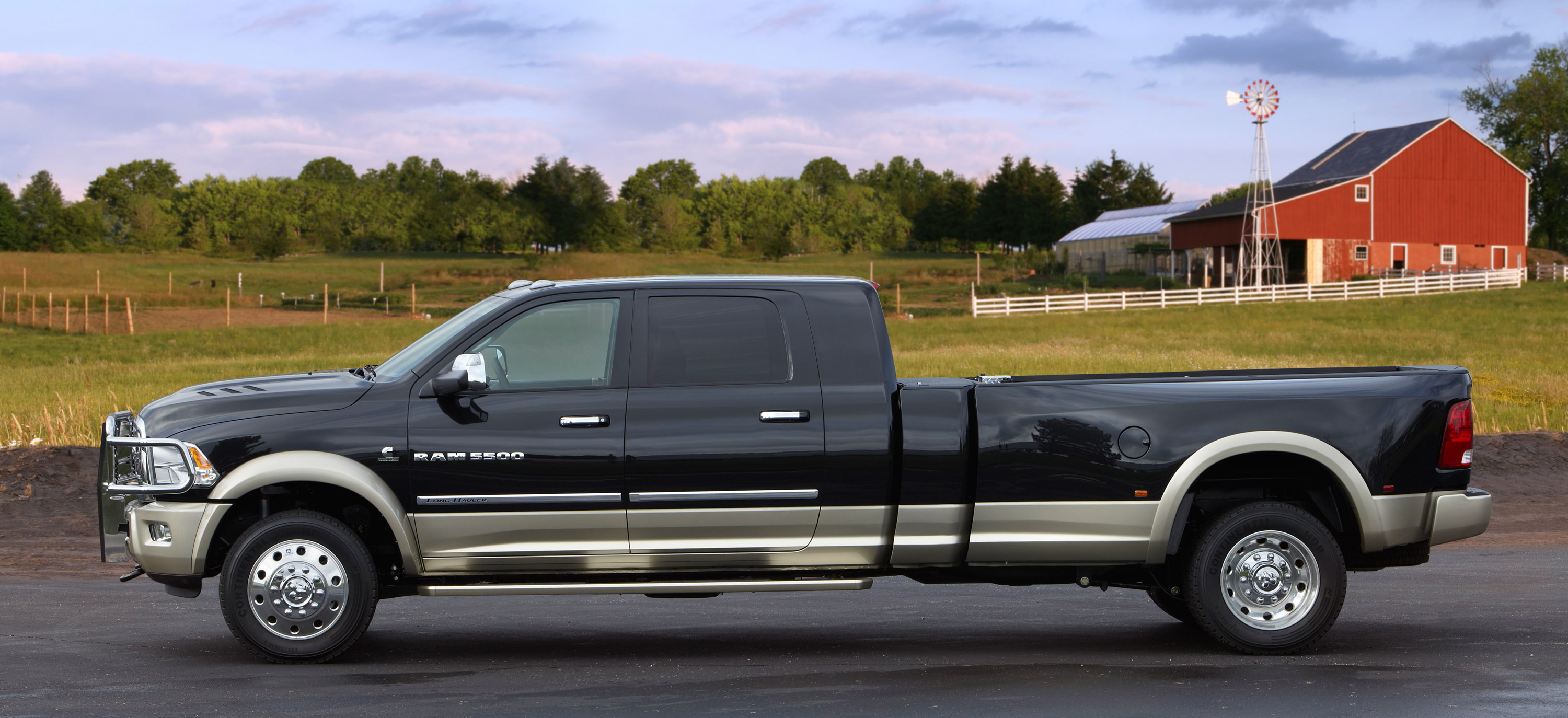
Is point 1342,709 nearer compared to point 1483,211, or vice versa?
point 1342,709

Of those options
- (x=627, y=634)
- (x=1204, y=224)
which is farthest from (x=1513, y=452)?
(x=1204, y=224)

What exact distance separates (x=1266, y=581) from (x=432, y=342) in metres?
4.65

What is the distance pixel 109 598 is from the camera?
8.86 meters

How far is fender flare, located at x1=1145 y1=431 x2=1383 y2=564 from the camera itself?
6941 millimetres

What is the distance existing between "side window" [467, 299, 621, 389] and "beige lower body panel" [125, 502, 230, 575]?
1.53 m

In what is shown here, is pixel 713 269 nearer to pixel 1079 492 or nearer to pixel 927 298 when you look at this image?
pixel 927 298

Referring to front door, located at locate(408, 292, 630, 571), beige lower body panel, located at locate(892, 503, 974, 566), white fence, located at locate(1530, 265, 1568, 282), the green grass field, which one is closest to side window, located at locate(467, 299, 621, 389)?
front door, located at locate(408, 292, 630, 571)

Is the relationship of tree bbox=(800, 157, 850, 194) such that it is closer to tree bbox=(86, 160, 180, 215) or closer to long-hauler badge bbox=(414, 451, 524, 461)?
tree bbox=(86, 160, 180, 215)

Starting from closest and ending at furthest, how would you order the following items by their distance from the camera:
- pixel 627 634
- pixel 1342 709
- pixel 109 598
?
pixel 1342 709, pixel 627 634, pixel 109 598

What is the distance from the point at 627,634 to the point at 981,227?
109500mm

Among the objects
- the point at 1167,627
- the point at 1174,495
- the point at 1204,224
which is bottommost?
the point at 1167,627

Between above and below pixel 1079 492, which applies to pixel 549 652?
below

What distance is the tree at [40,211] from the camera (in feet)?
361

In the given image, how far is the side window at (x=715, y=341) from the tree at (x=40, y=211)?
117245 millimetres
